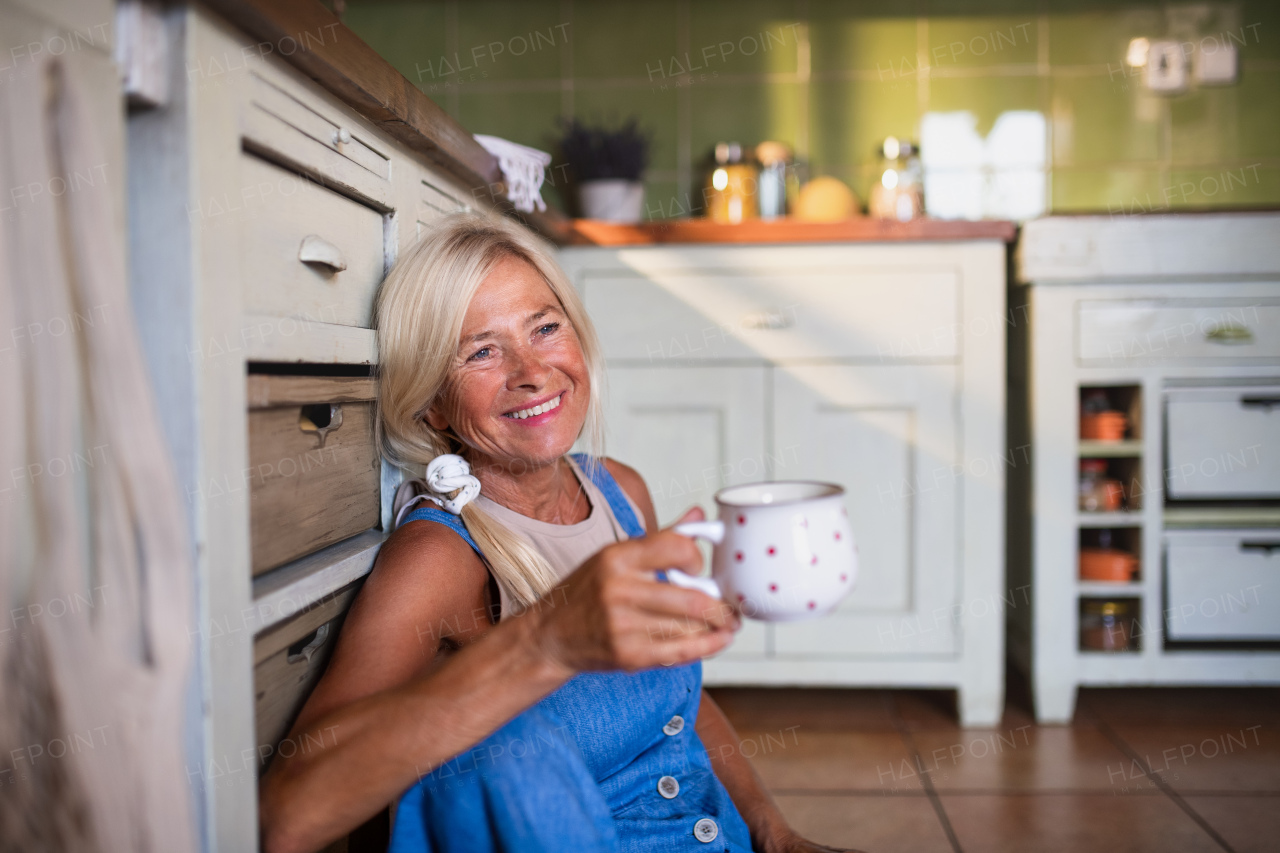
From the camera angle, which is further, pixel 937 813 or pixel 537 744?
pixel 937 813

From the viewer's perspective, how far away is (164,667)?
1.54 feet

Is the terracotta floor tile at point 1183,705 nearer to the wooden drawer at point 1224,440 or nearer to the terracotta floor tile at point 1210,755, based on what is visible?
the terracotta floor tile at point 1210,755

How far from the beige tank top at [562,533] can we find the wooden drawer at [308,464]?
117mm

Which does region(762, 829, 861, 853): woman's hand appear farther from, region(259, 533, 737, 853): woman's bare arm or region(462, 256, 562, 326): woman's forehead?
region(462, 256, 562, 326): woman's forehead

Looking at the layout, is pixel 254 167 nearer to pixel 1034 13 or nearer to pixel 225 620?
pixel 225 620

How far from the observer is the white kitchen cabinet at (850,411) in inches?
70.3

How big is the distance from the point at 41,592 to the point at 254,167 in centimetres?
32

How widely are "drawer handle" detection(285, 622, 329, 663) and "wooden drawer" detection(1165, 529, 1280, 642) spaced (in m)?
1.69

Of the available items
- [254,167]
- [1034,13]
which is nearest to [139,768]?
[254,167]

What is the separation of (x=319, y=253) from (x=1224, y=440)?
1782mm

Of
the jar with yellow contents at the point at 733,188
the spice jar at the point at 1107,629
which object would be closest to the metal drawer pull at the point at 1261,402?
the spice jar at the point at 1107,629

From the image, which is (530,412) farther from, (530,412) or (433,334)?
(433,334)

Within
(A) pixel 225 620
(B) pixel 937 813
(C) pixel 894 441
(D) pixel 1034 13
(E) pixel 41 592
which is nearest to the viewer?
(E) pixel 41 592

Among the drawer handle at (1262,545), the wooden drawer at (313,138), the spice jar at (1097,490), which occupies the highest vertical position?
the wooden drawer at (313,138)
